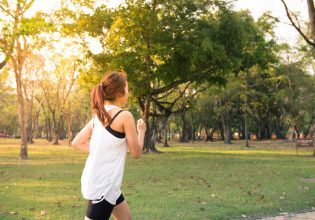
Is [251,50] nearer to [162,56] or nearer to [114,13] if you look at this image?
[162,56]

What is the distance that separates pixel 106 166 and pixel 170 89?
31.9 m

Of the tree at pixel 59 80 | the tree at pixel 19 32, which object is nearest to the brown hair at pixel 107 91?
the tree at pixel 19 32

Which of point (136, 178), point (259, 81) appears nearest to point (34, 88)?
point (259, 81)

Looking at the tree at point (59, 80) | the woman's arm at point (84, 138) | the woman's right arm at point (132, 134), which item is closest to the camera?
the woman's right arm at point (132, 134)

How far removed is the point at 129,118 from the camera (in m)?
3.64

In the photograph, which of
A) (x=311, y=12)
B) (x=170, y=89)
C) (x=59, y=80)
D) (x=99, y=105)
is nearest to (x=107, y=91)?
(x=99, y=105)

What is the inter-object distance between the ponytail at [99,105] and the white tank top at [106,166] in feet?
0.18

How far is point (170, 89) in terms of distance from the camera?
35438 millimetres

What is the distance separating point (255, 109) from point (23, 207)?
5352 cm

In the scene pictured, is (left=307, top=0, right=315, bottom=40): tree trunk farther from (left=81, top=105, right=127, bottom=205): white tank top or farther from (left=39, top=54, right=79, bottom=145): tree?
(left=39, top=54, right=79, bottom=145): tree

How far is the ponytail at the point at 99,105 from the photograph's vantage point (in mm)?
3662

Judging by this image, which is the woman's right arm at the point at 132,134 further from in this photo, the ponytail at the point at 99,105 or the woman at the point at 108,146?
the ponytail at the point at 99,105

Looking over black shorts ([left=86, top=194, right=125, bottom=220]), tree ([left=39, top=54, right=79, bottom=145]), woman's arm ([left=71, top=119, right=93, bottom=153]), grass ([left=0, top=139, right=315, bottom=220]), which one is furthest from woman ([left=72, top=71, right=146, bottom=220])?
tree ([left=39, top=54, right=79, bottom=145])

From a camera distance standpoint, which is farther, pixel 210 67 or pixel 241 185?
pixel 210 67
